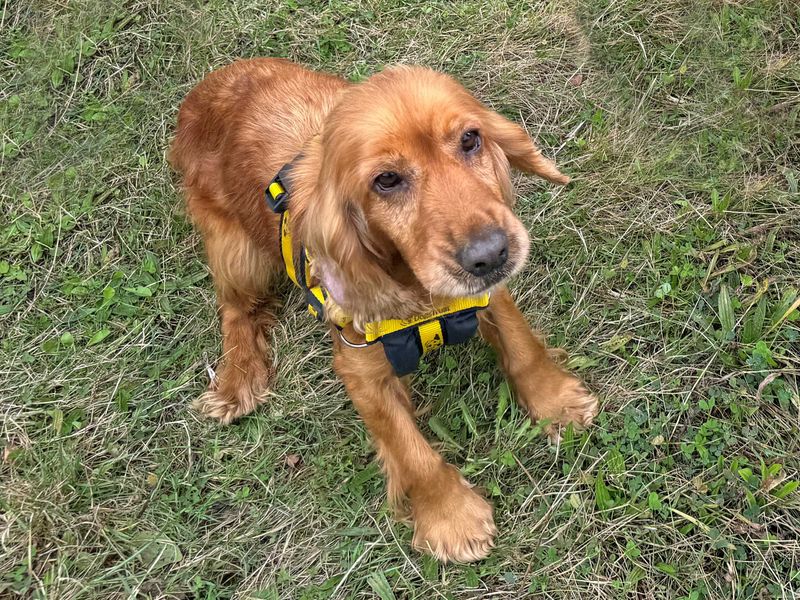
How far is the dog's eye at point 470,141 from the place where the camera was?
83.4 inches

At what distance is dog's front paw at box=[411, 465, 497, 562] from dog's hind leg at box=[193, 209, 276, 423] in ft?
3.58

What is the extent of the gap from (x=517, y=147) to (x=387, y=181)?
59cm

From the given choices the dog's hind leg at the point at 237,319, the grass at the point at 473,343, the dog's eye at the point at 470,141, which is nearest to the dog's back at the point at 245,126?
the dog's hind leg at the point at 237,319

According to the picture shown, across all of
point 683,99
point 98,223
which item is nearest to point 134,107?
point 98,223

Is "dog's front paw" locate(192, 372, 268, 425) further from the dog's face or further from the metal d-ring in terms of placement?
the dog's face

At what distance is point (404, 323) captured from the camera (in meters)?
2.38

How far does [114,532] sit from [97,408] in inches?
27.0

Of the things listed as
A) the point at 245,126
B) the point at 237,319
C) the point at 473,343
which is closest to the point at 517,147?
the point at 473,343

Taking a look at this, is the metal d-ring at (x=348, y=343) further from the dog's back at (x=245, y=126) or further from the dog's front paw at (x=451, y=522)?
the dog's back at (x=245, y=126)

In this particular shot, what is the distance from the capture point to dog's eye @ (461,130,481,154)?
6.95 ft

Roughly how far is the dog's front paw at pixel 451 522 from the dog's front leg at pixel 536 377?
0.49m

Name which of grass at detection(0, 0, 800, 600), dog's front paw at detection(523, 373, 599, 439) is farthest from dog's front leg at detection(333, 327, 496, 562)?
dog's front paw at detection(523, 373, 599, 439)

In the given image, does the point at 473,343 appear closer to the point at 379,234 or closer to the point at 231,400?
the point at 379,234

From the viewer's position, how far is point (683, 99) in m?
3.50
